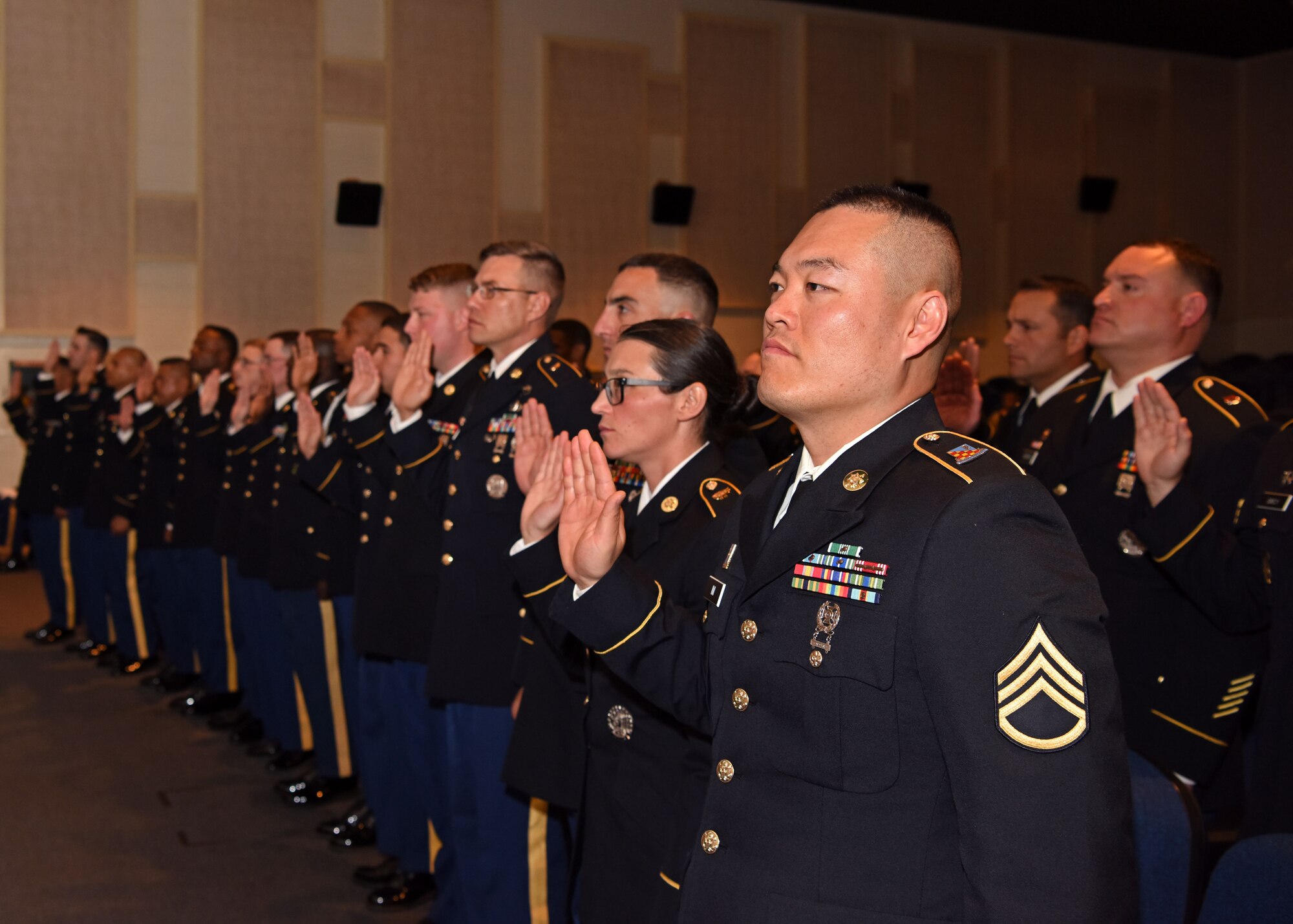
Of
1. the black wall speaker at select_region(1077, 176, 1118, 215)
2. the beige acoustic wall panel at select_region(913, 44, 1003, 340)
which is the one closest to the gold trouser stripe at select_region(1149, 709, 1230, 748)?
the beige acoustic wall panel at select_region(913, 44, 1003, 340)

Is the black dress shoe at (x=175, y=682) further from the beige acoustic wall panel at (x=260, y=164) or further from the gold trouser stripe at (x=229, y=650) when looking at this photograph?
the beige acoustic wall panel at (x=260, y=164)

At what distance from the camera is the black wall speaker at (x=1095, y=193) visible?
1141 centimetres

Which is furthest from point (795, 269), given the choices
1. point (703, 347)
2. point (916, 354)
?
point (703, 347)

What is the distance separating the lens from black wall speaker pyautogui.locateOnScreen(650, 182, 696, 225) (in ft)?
32.1

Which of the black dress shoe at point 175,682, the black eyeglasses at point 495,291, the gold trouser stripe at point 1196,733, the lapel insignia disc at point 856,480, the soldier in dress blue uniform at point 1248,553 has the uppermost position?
the black eyeglasses at point 495,291

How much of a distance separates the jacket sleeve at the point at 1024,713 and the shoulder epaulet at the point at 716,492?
0.91 m

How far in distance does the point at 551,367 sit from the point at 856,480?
1605mm

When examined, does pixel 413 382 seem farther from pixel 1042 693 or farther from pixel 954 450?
pixel 1042 693

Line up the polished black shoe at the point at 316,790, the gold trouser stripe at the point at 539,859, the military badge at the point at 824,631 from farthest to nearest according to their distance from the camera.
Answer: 1. the polished black shoe at the point at 316,790
2. the gold trouser stripe at the point at 539,859
3. the military badge at the point at 824,631

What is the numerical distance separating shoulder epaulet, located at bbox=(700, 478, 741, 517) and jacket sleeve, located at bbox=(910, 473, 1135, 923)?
0.91m

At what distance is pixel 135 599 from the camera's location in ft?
19.4

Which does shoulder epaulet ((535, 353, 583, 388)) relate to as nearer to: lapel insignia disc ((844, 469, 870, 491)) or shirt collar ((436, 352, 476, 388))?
shirt collar ((436, 352, 476, 388))

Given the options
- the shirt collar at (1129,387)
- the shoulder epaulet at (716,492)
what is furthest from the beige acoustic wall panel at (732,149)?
the shoulder epaulet at (716,492)

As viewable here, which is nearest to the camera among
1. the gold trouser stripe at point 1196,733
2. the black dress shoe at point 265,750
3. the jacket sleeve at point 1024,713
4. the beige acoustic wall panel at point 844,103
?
the jacket sleeve at point 1024,713
